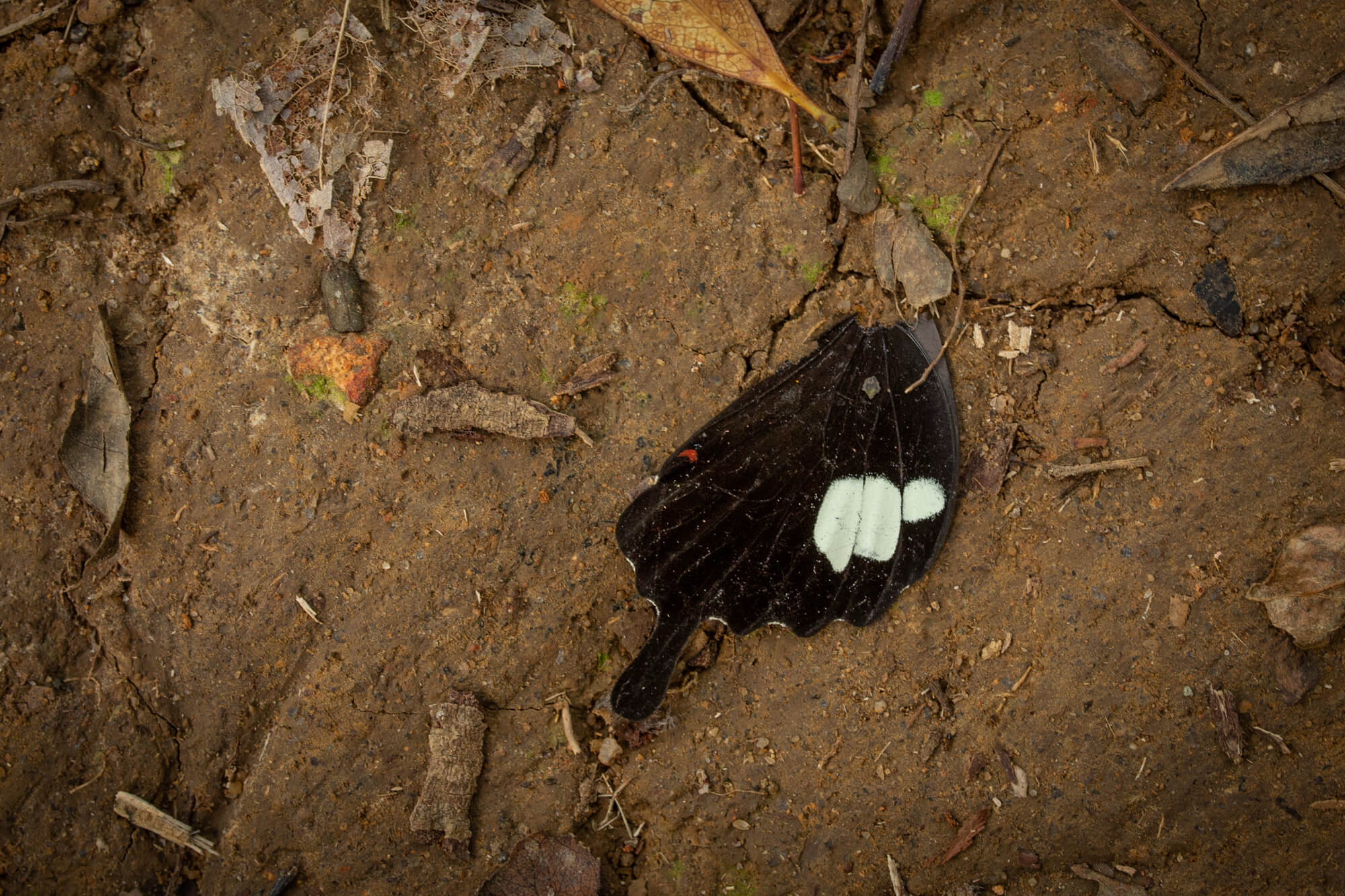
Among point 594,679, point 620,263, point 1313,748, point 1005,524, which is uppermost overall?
point 620,263

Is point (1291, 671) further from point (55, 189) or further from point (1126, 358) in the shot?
point (55, 189)

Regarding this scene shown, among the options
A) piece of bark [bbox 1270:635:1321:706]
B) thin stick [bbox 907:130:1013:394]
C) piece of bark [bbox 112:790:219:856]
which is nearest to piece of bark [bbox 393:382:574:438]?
thin stick [bbox 907:130:1013:394]

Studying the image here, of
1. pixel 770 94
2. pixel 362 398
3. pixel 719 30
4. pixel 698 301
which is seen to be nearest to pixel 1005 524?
pixel 698 301

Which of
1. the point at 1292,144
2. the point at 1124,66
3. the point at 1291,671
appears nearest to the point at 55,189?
the point at 1124,66

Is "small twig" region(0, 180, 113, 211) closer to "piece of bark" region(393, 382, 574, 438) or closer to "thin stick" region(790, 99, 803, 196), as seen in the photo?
"piece of bark" region(393, 382, 574, 438)

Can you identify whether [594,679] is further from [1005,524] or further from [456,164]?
[456,164]

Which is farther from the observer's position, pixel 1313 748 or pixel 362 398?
pixel 362 398
